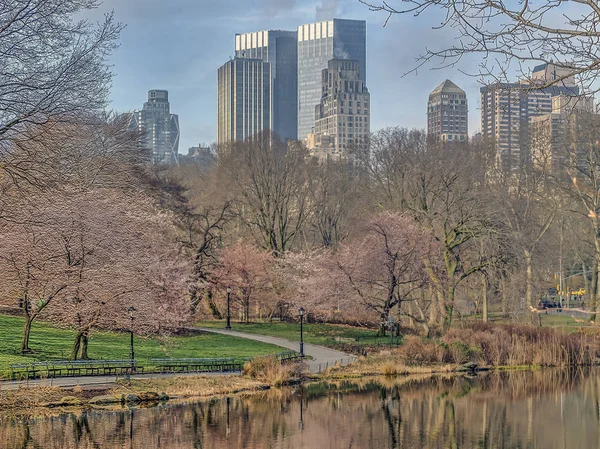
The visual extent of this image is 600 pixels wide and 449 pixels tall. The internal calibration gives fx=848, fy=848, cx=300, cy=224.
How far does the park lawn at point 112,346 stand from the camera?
1401 inches

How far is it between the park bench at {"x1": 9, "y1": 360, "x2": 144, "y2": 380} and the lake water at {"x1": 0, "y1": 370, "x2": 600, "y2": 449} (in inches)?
146

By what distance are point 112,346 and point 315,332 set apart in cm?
1853

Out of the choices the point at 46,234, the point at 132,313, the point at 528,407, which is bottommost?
the point at 528,407

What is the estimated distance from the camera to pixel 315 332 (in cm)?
5678

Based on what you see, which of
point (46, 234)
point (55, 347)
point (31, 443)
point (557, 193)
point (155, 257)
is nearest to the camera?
point (31, 443)

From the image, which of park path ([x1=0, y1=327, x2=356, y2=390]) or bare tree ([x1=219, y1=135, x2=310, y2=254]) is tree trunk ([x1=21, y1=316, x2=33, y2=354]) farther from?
bare tree ([x1=219, y1=135, x2=310, y2=254])

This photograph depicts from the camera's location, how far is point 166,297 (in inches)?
1944

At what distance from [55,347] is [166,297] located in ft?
39.3

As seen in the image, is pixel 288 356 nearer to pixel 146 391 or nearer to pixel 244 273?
pixel 146 391

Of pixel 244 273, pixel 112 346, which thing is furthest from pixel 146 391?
pixel 244 273

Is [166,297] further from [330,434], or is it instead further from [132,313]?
[330,434]

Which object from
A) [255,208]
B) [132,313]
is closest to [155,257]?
[132,313]

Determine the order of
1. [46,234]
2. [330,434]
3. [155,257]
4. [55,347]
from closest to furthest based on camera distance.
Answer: [330,434] < [46,234] < [55,347] < [155,257]

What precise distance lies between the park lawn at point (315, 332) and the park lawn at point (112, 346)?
5145 mm
